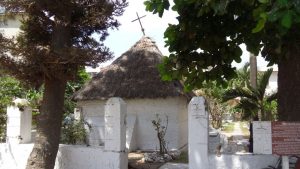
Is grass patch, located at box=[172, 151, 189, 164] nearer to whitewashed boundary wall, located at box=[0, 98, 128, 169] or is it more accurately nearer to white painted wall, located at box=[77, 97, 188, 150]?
white painted wall, located at box=[77, 97, 188, 150]

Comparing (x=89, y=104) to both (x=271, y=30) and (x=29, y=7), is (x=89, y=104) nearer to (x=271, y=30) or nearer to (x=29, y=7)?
(x=29, y=7)

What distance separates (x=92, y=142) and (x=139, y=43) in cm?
434

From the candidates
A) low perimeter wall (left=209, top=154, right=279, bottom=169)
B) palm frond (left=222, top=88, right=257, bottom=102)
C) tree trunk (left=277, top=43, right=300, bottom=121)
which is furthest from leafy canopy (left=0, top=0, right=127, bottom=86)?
palm frond (left=222, top=88, right=257, bottom=102)

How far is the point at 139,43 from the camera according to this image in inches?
628

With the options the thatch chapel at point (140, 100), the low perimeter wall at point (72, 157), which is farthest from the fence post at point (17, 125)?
the thatch chapel at point (140, 100)

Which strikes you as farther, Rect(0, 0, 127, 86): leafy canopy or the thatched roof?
the thatched roof

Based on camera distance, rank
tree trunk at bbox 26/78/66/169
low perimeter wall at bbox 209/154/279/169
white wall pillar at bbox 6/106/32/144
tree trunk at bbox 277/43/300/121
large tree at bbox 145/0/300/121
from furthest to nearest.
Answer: white wall pillar at bbox 6/106/32/144 < tree trunk at bbox 26/78/66/169 < low perimeter wall at bbox 209/154/279/169 < tree trunk at bbox 277/43/300/121 < large tree at bbox 145/0/300/121

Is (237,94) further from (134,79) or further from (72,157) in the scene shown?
(72,157)

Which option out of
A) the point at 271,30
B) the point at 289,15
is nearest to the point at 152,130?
the point at 271,30

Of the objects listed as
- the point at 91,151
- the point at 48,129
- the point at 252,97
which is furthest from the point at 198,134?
the point at 252,97

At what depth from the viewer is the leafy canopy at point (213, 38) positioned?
5.88 meters

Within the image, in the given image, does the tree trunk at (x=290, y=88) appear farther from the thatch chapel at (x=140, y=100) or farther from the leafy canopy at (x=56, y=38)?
the thatch chapel at (x=140, y=100)

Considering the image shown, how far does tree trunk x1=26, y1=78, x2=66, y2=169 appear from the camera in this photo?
9.38 metres

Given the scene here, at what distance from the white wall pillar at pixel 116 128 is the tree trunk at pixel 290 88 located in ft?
11.4
